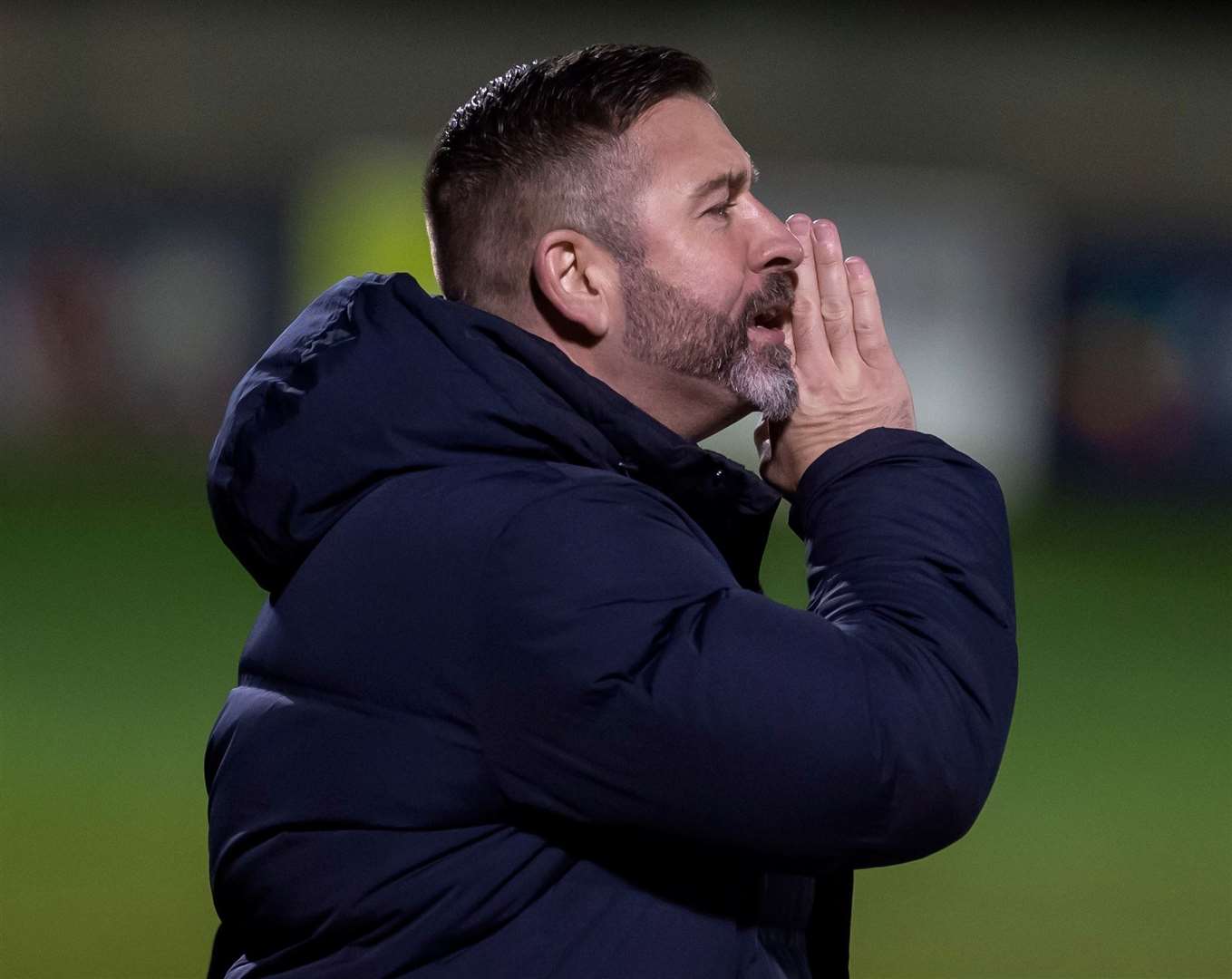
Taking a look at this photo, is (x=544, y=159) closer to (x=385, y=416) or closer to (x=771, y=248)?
(x=771, y=248)

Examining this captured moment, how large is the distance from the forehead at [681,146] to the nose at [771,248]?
0.07m

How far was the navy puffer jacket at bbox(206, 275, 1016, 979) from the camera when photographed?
1165mm

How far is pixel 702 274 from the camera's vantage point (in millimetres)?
1529

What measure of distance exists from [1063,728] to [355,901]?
211 inches

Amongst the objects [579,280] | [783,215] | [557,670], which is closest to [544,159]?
[579,280]

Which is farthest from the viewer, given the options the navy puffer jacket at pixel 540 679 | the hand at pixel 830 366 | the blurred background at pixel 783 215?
the blurred background at pixel 783 215

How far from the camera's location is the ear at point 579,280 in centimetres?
154

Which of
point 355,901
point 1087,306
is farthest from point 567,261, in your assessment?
point 1087,306

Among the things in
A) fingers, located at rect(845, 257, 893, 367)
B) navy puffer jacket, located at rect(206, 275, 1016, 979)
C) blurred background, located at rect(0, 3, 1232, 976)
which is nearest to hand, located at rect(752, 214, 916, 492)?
fingers, located at rect(845, 257, 893, 367)

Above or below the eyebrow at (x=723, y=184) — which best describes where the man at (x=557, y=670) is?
below

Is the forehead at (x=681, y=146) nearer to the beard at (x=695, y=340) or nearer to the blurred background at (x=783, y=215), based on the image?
the beard at (x=695, y=340)

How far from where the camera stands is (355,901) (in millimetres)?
1223

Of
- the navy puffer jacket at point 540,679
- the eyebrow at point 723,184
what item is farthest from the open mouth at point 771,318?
the navy puffer jacket at point 540,679

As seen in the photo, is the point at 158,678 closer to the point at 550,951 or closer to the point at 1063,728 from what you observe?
the point at 1063,728
